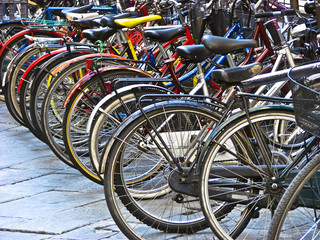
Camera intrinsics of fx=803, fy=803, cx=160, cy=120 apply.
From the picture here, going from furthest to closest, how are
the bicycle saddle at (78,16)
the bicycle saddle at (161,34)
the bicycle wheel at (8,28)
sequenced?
the bicycle wheel at (8,28) < the bicycle saddle at (78,16) < the bicycle saddle at (161,34)

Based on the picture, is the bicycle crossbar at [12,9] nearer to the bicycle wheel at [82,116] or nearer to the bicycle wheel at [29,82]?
the bicycle wheel at [29,82]

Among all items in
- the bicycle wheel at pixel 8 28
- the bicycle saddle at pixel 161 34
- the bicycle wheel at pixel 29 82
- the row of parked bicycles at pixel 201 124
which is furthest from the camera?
the bicycle wheel at pixel 8 28

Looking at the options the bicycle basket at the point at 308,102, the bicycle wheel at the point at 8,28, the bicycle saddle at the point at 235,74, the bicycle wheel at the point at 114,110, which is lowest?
the bicycle wheel at the point at 8,28

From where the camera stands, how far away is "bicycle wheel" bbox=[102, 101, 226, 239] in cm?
453

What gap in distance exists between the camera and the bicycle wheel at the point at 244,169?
13.5 ft

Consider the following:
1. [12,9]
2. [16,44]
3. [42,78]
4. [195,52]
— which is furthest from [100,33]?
[12,9]

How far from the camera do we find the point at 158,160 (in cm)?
496

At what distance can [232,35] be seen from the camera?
6.13 m

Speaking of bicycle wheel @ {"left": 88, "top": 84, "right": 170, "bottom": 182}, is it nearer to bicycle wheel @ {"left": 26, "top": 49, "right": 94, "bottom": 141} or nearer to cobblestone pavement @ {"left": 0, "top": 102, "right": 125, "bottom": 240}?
cobblestone pavement @ {"left": 0, "top": 102, "right": 125, "bottom": 240}

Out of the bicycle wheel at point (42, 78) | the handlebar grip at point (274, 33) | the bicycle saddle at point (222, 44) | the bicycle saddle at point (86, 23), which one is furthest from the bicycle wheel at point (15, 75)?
the bicycle saddle at point (222, 44)

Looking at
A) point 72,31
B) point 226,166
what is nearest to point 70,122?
point 226,166

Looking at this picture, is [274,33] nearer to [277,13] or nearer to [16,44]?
[277,13]

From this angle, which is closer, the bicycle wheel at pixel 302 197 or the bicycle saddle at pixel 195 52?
the bicycle wheel at pixel 302 197

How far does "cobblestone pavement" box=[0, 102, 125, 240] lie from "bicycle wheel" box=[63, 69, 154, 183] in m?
0.22
